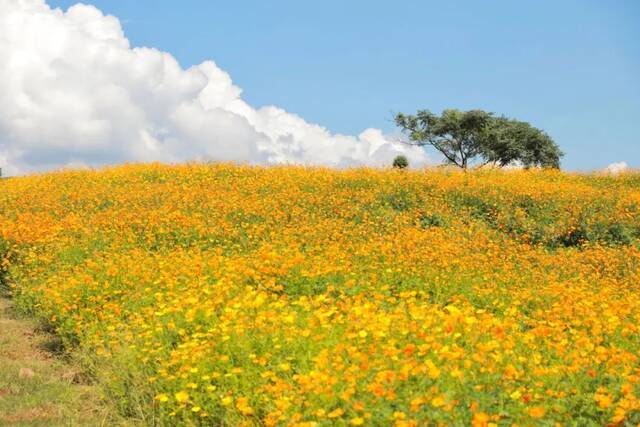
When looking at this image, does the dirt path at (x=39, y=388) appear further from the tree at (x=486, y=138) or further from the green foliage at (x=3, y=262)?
the tree at (x=486, y=138)

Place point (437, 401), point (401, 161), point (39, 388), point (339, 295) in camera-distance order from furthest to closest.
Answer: point (401, 161), point (339, 295), point (39, 388), point (437, 401)

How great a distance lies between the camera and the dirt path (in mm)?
5992

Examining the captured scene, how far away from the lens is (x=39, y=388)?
6.84m

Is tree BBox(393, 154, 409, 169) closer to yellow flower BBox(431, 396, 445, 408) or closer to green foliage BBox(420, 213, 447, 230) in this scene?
green foliage BBox(420, 213, 447, 230)

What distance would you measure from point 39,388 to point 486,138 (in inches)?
1531

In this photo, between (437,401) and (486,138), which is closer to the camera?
(437,401)

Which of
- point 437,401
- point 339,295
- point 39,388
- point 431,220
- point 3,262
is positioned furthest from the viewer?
point 431,220

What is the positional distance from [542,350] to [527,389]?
1.15 m

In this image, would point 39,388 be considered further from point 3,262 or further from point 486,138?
point 486,138

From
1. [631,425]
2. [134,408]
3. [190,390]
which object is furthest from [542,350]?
[134,408]

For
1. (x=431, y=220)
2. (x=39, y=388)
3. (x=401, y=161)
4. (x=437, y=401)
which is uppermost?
(x=401, y=161)

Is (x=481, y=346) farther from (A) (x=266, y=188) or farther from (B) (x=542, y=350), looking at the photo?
(A) (x=266, y=188)

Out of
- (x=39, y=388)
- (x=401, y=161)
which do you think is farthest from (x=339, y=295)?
(x=401, y=161)

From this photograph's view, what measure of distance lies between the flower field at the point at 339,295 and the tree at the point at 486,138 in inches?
962
